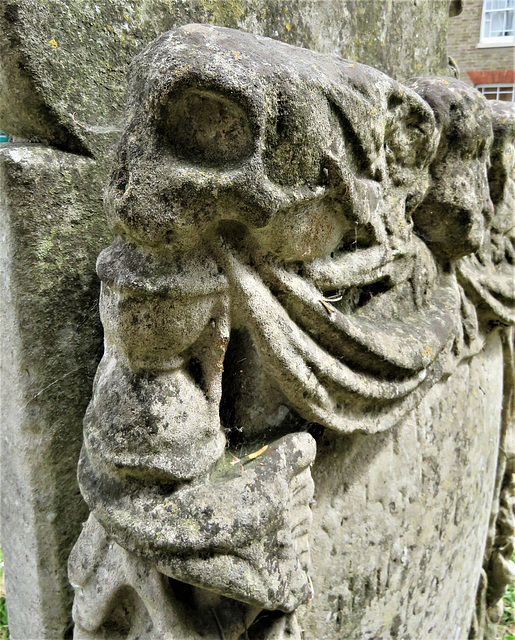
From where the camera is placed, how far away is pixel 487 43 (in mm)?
9898

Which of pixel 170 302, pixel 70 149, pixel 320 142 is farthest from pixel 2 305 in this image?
pixel 320 142

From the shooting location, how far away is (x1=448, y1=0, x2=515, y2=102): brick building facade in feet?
32.1

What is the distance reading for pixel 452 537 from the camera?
1.78 meters

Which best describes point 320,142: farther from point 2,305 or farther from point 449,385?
point 449,385

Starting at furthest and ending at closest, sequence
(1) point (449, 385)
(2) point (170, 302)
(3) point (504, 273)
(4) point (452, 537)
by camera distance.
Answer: (3) point (504, 273) → (4) point (452, 537) → (1) point (449, 385) → (2) point (170, 302)

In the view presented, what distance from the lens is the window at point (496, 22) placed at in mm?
9852

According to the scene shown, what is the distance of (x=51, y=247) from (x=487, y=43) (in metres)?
11.0

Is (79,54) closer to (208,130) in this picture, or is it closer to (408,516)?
(208,130)

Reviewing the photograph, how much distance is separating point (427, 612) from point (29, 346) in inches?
56.5

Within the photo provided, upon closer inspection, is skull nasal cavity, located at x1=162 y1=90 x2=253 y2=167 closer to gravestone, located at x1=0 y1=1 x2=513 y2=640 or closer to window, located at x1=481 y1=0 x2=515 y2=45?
gravestone, located at x1=0 y1=1 x2=513 y2=640

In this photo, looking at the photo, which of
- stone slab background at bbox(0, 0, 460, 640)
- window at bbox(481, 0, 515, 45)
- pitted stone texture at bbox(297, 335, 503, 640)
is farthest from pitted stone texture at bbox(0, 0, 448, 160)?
window at bbox(481, 0, 515, 45)

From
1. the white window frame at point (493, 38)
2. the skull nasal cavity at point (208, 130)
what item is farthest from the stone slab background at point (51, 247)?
the white window frame at point (493, 38)

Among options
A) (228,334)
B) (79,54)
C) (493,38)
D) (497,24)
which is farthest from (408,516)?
(497,24)

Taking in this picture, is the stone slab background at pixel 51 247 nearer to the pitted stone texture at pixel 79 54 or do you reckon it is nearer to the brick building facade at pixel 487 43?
the pitted stone texture at pixel 79 54
